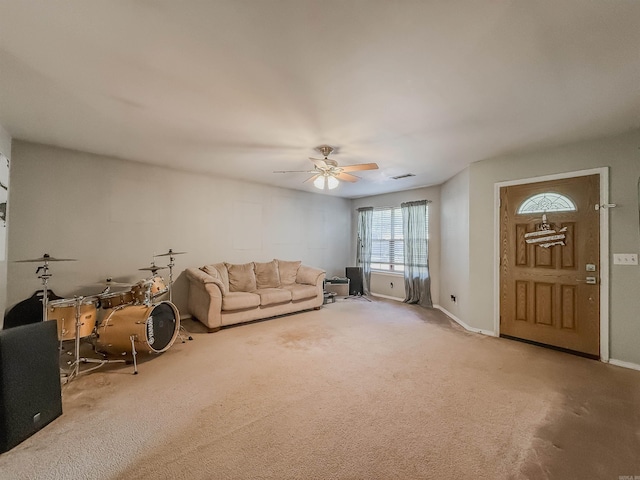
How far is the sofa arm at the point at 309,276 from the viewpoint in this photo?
5418mm

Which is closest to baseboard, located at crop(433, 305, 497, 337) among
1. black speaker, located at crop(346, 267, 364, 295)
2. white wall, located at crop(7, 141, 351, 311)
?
black speaker, located at crop(346, 267, 364, 295)

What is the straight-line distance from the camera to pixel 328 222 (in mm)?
6973

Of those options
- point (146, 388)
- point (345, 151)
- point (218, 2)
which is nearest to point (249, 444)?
point (146, 388)

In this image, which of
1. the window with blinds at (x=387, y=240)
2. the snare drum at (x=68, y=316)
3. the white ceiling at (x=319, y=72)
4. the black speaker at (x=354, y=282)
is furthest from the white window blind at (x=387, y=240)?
the snare drum at (x=68, y=316)

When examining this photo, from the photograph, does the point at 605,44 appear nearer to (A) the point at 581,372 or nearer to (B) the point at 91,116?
(A) the point at 581,372

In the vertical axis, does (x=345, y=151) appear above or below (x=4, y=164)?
above

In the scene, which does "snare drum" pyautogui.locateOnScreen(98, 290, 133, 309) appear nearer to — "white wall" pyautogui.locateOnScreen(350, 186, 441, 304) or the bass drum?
the bass drum

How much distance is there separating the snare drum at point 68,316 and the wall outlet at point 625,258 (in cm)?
559

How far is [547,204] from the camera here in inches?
137

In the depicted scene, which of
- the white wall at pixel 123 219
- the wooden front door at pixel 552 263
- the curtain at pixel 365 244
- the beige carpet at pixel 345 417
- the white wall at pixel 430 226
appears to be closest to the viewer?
the beige carpet at pixel 345 417

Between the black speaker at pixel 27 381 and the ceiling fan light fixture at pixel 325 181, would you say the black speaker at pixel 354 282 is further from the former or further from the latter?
the black speaker at pixel 27 381

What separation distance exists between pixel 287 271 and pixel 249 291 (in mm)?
1016

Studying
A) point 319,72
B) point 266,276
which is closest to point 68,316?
point 266,276

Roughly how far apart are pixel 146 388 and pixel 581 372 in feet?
13.9
